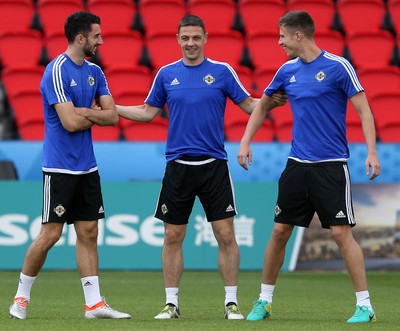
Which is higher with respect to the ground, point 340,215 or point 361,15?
point 361,15

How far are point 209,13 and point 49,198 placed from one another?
9804 mm

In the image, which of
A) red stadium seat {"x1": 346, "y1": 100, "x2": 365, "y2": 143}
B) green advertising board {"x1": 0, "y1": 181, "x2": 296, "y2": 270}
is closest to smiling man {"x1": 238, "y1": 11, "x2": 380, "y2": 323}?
green advertising board {"x1": 0, "y1": 181, "x2": 296, "y2": 270}

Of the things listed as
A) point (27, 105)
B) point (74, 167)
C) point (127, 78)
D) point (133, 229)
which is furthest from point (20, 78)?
point (74, 167)

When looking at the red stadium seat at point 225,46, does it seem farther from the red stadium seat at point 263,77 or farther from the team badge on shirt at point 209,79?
the team badge on shirt at point 209,79

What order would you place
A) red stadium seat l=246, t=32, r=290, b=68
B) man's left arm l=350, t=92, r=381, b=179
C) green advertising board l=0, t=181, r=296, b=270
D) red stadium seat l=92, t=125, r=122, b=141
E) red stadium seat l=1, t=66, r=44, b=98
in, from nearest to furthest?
man's left arm l=350, t=92, r=381, b=179 < green advertising board l=0, t=181, r=296, b=270 < red stadium seat l=92, t=125, r=122, b=141 < red stadium seat l=1, t=66, r=44, b=98 < red stadium seat l=246, t=32, r=290, b=68

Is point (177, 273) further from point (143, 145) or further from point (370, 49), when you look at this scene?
point (370, 49)

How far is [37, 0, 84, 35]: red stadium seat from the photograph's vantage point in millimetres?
17375

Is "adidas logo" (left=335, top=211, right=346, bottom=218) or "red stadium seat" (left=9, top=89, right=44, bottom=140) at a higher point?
"red stadium seat" (left=9, top=89, right=44, bottom=140)

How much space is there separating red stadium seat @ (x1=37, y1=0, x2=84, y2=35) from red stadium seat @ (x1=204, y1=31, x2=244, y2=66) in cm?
211

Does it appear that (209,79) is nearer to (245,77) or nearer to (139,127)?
(139,127)

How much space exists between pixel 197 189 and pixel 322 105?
3.87 ft

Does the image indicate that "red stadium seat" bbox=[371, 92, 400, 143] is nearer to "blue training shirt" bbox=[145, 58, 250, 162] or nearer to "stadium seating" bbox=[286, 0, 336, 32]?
"stadium seating" bbox=[286, 0, 336, 32]

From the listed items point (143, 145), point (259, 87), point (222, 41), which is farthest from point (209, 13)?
point (143, 145)

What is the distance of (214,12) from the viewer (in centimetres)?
1770
